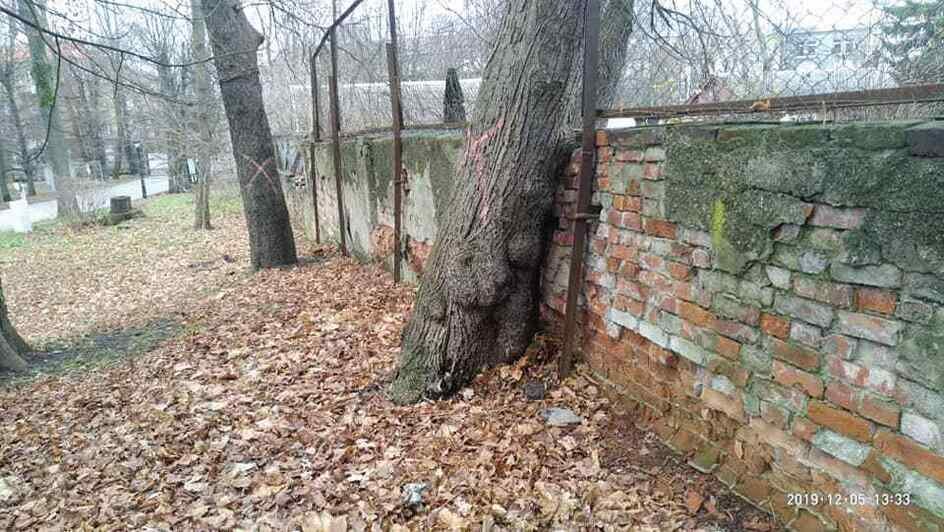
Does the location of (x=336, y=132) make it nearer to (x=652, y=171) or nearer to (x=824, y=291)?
(x=652, y=171)

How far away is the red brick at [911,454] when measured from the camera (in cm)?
176

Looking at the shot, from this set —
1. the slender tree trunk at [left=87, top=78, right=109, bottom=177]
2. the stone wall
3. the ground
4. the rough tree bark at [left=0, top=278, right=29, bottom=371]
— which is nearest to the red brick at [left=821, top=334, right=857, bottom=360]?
the stone wall

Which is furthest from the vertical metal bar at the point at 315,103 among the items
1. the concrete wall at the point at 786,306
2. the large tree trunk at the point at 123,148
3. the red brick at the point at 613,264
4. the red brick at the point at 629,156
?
the large tree trunk at the point at 123,148

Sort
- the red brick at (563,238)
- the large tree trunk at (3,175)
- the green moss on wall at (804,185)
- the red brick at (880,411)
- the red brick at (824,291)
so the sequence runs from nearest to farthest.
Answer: the green moss on wall at (804,185) → the red brick at (880,411) → the red brick at (824,291) → the red brick at (563,238) → the large tree trunk at (3,175)

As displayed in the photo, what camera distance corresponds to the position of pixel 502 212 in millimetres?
3318

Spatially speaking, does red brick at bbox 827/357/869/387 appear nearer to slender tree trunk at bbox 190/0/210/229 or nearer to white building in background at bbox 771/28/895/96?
white building in background at bbox 771/28/895/96

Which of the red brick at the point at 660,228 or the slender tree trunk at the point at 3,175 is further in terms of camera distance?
the slender tree trunk at the point at 3,175

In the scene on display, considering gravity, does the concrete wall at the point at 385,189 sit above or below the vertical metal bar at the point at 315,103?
below

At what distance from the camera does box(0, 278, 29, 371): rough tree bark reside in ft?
16.0

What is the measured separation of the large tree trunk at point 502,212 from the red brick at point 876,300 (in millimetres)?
1732

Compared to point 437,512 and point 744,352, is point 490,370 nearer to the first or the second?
point 437,512

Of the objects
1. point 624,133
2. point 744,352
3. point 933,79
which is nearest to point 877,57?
point 933,79

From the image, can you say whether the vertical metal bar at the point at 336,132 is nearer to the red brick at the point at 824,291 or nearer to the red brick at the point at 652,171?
the red brick at the point at 652,171

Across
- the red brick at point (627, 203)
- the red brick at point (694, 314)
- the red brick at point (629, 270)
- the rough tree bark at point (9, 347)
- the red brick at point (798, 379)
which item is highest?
the red brick at point (627, 203)
